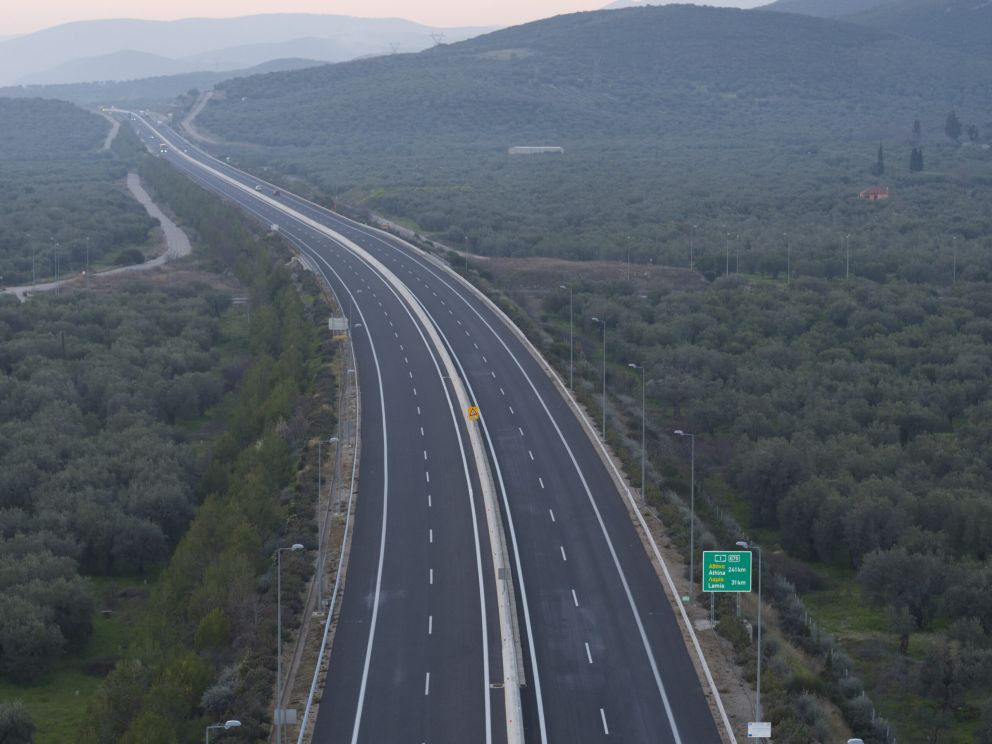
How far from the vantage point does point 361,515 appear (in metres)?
47.9

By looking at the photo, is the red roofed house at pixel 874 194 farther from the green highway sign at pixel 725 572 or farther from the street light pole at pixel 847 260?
the green highway sign at pixel 725 572

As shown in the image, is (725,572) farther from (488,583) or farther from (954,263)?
Answer: (954,263)

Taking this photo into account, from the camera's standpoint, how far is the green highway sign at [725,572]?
37.1m

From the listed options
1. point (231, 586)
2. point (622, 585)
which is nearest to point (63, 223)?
point (231, 586)

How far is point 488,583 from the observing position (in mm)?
41062

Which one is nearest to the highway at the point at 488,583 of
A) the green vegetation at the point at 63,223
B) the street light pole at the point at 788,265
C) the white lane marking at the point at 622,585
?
the white lane marking at the point at 622,585

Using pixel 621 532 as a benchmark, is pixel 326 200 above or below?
above

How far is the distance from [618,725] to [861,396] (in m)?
39.5

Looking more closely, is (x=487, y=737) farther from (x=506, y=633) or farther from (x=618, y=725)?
(x=506, y=633)

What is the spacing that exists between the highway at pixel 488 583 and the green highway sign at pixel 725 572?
6.52 feet

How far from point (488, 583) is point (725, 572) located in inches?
315

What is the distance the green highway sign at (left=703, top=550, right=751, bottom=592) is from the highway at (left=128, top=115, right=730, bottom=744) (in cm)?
199

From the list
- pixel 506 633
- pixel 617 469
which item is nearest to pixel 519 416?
pixel 617 469

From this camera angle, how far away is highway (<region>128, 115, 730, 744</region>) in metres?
32.3
